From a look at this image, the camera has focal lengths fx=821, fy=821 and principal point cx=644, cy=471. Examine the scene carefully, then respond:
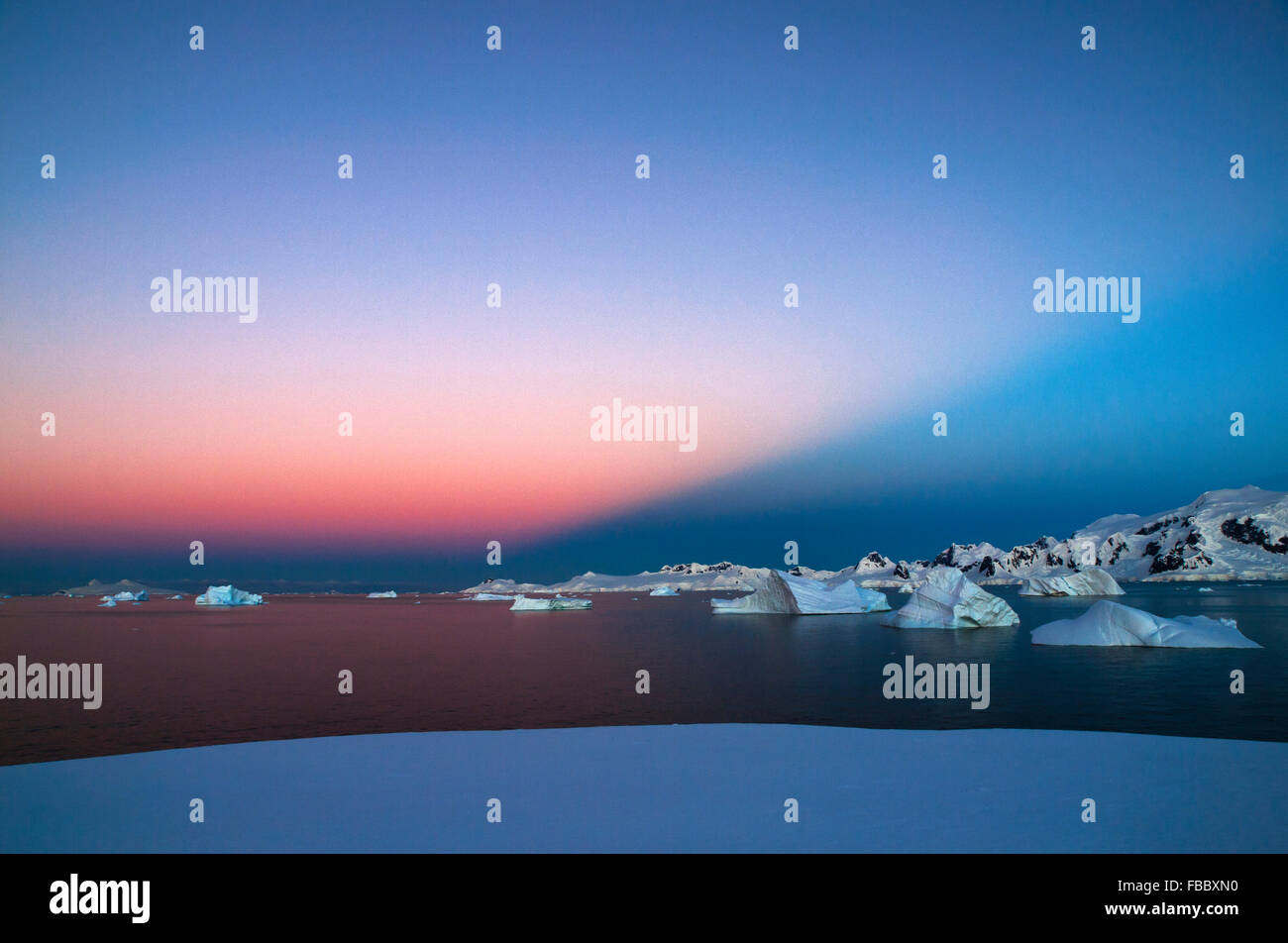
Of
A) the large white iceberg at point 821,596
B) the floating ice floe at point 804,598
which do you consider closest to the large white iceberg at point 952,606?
the floating ice floe at point 804,598

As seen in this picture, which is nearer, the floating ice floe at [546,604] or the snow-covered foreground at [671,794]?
the snow-covered foreground at [671,794]

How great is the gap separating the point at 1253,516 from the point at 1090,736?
21503 centimetres

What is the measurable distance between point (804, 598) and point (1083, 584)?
142 ft

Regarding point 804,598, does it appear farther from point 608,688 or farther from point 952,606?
point 608,688

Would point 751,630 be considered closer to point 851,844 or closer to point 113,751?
point 113,751

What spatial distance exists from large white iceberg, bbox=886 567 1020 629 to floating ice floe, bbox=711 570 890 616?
569 inches

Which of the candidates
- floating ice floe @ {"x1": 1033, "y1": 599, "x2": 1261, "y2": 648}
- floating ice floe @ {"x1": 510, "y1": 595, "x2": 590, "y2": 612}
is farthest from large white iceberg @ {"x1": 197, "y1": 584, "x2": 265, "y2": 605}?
floating ice floe @ {"x1": 1033, "y1": 599, "x2": 1261, "y2": 648}

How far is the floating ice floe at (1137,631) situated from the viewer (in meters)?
30.1

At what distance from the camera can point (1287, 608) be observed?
6338cm

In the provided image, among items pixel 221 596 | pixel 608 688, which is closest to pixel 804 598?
pixel 608 688

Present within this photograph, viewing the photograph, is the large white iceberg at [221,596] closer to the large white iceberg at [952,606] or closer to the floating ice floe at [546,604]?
the floating ice floe at [546,604]

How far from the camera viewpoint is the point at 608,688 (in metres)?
22.3

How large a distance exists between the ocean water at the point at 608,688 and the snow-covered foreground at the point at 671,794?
4.13 metres

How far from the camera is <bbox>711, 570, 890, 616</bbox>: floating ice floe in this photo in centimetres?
6419
